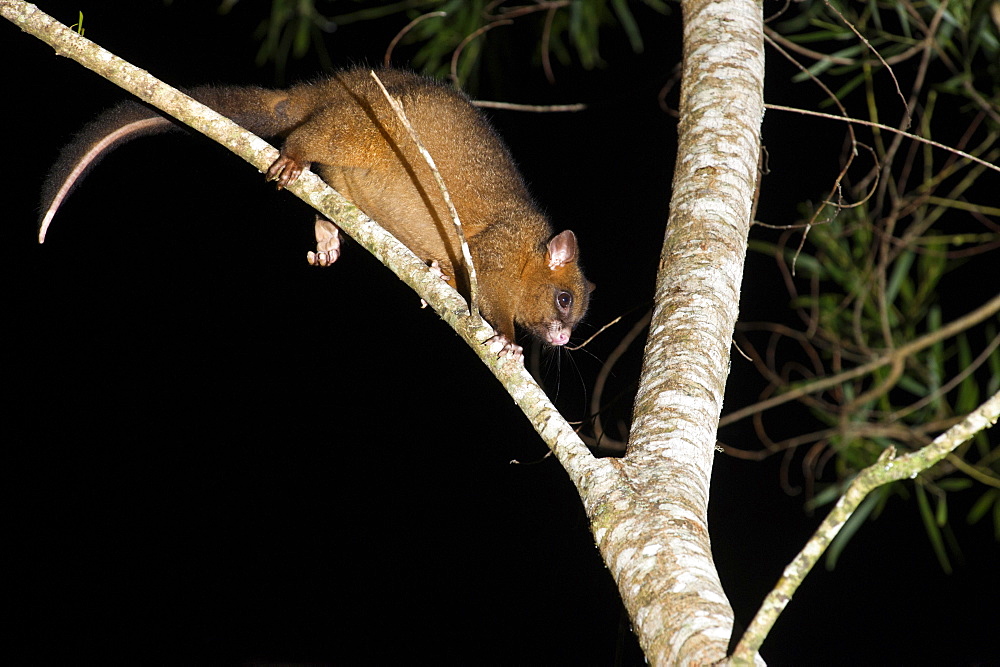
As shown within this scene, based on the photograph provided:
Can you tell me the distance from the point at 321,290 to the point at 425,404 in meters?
1.30

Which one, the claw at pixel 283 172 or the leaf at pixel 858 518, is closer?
the claw at pixel 283 172

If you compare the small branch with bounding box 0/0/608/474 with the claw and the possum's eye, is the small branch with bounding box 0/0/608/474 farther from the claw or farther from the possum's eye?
the possum's eye

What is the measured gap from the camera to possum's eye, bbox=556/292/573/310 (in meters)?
4.13

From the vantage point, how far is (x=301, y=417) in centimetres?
708

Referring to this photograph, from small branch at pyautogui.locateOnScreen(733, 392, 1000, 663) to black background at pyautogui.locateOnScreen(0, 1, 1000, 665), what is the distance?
14.2 ft

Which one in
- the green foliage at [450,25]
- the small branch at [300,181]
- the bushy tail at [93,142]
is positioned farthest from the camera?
the green foliage at [450,25]

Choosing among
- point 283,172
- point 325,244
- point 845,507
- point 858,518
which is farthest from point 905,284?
point 845,507

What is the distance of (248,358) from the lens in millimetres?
6926

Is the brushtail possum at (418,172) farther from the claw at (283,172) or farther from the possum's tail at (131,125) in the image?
the claw at (283,172)

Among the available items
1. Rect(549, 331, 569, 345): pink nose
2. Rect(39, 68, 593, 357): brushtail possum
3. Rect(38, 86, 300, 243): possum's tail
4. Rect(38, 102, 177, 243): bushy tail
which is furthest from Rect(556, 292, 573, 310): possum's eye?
Rect(38, 102, 177, 243): bushy tail

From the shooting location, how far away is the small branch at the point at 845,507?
1216 mm

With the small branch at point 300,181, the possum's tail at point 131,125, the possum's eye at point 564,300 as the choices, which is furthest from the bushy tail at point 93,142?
the possum's eye at point 564,300

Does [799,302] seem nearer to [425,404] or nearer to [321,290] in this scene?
[425,404]

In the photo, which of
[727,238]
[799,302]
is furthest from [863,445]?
[727,238]
